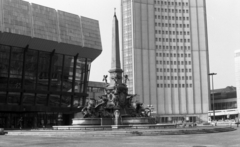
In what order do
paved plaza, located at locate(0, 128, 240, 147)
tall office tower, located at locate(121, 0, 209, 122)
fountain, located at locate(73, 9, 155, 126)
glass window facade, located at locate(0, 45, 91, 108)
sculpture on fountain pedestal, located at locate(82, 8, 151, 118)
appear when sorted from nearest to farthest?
paved plaza, located at locate(0, 128, 240, 147)
fountain, located at locate(73, 9, 155, 126)
sculpture on fountain pedestal, located at locate(82, 8, 151, 118)
glass window facade, located at locate(0, 45, 91, 108)
tall office tower, located at locate(121, 0, 209, 122)

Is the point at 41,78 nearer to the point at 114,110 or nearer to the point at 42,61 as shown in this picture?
the point at 42,61

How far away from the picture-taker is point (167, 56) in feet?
397

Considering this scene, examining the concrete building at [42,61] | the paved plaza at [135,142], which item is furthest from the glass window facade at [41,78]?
the paved plaza at [135,142]

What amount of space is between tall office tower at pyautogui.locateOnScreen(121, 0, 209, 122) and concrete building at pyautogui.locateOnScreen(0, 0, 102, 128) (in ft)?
127

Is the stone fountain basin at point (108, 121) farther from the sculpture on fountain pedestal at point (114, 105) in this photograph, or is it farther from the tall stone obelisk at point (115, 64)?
the tall stone obelisk at point (115, 64)

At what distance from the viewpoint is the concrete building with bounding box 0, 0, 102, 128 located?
65.5 m

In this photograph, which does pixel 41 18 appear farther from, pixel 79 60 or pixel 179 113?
pixel 179 113

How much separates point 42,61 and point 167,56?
196ft

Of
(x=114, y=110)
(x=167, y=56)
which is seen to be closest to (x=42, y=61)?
(x=114, y=110)

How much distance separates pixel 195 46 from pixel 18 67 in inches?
2851

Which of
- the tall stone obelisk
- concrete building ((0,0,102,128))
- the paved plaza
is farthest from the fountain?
concrete building ((0,0,102,128))

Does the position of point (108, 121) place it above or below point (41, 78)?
below

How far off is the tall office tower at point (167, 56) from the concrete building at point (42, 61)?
127 feet

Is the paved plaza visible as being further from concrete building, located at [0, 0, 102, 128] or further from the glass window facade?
the glass window facade
